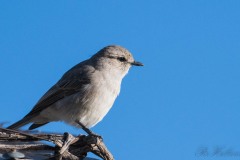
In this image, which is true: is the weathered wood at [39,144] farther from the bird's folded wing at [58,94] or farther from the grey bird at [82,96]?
the bird's folded wing at [58,94]

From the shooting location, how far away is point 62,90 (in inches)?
335

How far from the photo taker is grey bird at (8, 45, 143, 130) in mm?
8062

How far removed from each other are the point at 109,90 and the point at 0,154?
15.1 ft

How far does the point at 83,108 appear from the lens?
26.3ft

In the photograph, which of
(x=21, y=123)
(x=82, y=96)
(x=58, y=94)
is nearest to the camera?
(x=82, y=96)

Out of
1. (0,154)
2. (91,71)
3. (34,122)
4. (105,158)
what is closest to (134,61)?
(91,71)

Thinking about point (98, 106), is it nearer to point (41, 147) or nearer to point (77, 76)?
point (77, 76)

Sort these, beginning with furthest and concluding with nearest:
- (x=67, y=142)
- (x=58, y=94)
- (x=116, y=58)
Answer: (x=116, y=58) → (x=58, y=94) → (x=67, y=142)

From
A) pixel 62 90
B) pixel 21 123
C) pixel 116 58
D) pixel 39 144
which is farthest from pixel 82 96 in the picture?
pixel 39 144

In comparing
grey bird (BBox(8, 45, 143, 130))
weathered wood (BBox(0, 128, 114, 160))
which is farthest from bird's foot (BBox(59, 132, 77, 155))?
grey bird (BBox(8, 45, 143, 130))

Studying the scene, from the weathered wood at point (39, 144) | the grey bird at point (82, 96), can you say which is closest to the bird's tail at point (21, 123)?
the grey bird at point (82, 96)

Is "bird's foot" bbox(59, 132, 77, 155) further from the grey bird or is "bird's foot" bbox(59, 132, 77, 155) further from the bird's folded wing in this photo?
the bird's folded wing

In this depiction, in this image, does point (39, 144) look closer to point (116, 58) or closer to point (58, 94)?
point (58, 94)

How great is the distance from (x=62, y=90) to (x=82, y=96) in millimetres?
551
